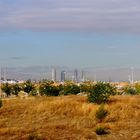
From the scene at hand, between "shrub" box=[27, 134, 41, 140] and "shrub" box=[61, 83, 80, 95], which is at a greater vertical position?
"shrub" box=[61, 83, 80, 95]

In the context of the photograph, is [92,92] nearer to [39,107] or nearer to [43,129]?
[39,107]

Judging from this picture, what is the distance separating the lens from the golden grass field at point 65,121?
2655cm

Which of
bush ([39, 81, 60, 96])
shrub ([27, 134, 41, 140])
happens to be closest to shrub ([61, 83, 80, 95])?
bush ([39, 81, 60, 96])

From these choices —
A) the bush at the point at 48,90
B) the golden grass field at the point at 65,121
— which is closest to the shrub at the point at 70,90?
the bush at the point at 48,90

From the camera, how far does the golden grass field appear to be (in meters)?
26.5

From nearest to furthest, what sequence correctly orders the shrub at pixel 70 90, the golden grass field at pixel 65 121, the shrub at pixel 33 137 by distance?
1. the shrub at pixel 33 137
2. the golden grass field at pixel 65 121
3. the shrub at pixel 70 90

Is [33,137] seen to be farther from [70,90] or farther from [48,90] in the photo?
[70,90]

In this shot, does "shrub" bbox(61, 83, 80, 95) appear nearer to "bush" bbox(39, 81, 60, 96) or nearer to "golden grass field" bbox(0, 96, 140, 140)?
"bush" bbox(39, 81, 60, 96)

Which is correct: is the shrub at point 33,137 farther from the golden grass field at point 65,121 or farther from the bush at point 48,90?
the bush at point 48,90

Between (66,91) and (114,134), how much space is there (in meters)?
49.9

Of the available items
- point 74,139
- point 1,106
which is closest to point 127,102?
point 1,106

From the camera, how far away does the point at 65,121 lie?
35.5m

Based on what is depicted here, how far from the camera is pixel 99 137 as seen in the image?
26500 mm

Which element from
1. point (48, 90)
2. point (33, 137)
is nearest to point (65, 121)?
point (33, 137)
